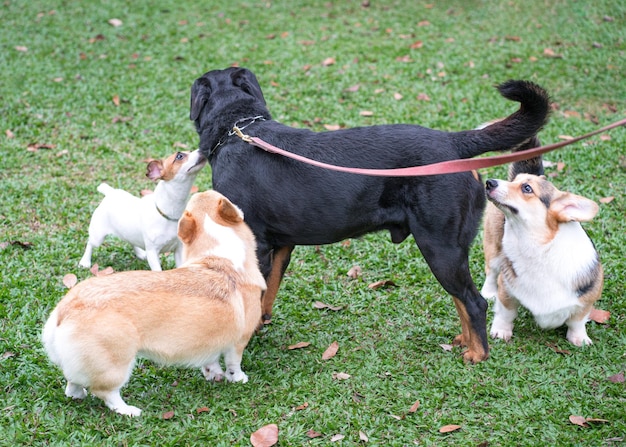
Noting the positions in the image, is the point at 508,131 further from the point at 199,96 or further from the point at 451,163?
the point at 199,96

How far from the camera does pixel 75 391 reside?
165 inches

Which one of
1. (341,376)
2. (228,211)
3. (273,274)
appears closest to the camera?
(228,211)

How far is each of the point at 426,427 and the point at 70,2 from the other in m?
11.5

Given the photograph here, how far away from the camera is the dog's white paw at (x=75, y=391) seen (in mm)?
4160

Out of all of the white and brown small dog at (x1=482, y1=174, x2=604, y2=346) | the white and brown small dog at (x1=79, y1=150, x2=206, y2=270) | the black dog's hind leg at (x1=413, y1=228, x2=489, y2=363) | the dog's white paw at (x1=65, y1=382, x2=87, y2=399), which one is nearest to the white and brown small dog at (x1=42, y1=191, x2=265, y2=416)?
the dog's white paw at (x1=65, y1=382, x2=87, y2=399)

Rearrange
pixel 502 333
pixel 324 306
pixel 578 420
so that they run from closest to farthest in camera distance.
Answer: pixel 578 420 < pixel 502 333 < pixel 324 306

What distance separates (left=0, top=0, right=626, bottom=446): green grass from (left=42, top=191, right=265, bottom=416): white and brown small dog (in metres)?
0.39

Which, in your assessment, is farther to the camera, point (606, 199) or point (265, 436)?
point (606, 199)

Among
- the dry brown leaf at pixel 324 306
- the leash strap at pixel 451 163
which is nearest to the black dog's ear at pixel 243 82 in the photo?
the leash strap at pixel 451 163

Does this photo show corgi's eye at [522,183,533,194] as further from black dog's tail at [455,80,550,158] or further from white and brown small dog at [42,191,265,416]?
white and brown small dog at [42,191,265,416]

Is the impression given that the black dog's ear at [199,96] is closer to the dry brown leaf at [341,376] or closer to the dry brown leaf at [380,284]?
the dry brown leaf at [380,284]

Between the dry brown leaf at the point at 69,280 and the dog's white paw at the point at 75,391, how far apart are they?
154 cm

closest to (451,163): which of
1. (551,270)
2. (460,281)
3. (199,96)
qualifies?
(460,281)

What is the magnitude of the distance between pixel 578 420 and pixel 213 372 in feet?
7.55
